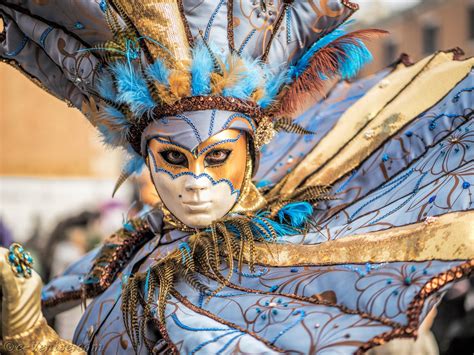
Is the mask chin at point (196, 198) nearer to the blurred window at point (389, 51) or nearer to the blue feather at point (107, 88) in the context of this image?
the blue feather at point (107, 88)

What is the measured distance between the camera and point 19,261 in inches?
73.7

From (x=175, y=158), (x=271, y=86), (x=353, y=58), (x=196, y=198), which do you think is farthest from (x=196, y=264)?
(x=353, y=58)

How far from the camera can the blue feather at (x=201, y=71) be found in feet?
6.99

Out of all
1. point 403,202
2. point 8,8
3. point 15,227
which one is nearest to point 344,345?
point 403,202

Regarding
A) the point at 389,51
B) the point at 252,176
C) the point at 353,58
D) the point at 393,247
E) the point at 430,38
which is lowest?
the point at 393,247

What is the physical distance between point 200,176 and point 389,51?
22.8 meters

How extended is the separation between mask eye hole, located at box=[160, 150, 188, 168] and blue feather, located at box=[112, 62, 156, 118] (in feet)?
0.43

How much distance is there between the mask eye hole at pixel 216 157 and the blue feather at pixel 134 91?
21 cm

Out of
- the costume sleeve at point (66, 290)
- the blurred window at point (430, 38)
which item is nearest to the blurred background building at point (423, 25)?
the blurred window at point (430, 38)

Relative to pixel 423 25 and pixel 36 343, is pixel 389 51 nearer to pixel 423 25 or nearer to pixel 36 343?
pixel 423 25

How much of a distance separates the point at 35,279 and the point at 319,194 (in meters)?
0.93

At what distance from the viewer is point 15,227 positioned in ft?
33.8

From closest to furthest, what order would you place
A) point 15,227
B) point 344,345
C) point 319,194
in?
point 344,345 < point 319,194 < point 15,227

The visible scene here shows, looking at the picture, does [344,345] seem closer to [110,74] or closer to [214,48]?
[214,48]
